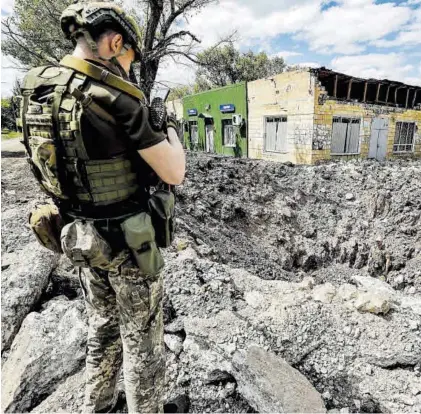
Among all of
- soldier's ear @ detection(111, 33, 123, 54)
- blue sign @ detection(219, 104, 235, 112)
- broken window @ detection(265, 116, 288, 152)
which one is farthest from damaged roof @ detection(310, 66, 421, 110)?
soldier's ear @ detection(111, 33, 123, 54)

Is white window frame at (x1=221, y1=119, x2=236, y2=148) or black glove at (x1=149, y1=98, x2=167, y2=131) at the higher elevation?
black glove at (x1=149, y1=98, x2=167, y2=131)

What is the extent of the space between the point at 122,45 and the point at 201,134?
1647cm

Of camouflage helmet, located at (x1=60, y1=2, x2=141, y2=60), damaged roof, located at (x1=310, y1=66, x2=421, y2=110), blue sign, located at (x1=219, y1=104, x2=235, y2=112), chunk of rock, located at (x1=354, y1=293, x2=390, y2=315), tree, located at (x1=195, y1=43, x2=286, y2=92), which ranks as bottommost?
chunk of rock, located at (x1=354, y1=293, x2=390, y2=315)

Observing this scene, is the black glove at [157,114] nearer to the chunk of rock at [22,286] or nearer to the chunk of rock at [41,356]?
the chunk of rock at [41,356]

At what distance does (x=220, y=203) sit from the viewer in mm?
6805

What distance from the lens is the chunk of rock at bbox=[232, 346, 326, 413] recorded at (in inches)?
65.6

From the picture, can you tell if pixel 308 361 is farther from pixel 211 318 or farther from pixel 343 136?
pixel 343 136

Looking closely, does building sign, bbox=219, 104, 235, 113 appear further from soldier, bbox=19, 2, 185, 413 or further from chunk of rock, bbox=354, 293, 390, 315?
soldier, bbox=19, 2, 185, 413

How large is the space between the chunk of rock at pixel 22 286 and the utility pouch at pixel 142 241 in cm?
151

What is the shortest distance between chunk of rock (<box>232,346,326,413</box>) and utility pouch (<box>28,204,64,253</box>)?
1.30m

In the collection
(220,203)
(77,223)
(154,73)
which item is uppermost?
(154,73)

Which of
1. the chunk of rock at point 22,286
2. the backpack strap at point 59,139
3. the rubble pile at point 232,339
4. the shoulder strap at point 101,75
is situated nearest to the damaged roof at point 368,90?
the rubble pile at point 232,339

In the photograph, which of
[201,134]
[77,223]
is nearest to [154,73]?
[201,134]

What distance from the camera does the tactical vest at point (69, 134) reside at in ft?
4.05
